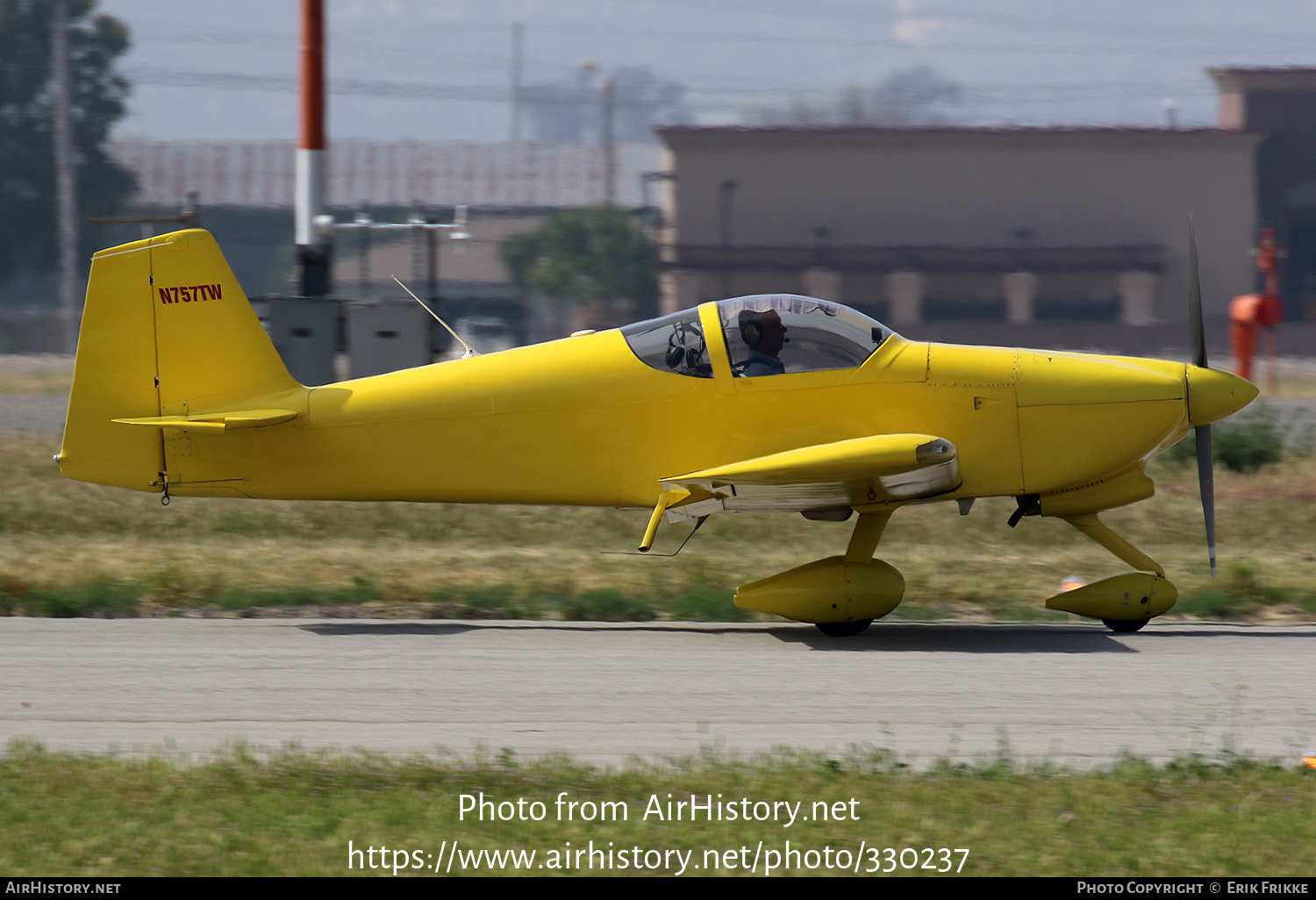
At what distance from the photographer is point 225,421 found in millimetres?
8609

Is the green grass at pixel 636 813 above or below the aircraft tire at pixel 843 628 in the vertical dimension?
above

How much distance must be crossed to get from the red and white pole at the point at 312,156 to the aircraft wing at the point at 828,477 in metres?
8.81

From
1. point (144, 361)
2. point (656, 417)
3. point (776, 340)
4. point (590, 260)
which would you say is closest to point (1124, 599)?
point (776, 340)

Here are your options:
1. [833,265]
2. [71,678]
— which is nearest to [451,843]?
[71,678]

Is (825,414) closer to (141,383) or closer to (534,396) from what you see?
(534,396)

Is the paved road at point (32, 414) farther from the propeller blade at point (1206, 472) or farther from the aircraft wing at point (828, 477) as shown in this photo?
the propeller blade at point (1206, 472)

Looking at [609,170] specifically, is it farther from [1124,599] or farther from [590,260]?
[1124,599]

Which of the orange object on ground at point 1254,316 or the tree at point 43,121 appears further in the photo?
the tree at point 43,121

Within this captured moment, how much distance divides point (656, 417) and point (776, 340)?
944 millimetres

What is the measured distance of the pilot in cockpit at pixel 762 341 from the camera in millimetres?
8586

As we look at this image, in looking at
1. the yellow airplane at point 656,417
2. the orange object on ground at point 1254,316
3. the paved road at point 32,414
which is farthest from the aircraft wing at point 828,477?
the orange object on ground at point 1254,316

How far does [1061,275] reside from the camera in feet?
176

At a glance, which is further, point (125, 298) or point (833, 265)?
A: point (833, 265)
